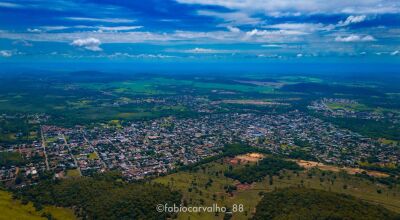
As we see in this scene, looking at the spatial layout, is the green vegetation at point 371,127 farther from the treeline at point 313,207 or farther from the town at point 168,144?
the treeline at point 313,207

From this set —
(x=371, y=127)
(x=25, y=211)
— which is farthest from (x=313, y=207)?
(x=371, y=127)

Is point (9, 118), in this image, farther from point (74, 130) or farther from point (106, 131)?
point (106, 131)

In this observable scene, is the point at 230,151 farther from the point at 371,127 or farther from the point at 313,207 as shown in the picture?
the point at 371,127

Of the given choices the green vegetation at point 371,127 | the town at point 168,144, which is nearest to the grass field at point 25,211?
the town at point 168,144

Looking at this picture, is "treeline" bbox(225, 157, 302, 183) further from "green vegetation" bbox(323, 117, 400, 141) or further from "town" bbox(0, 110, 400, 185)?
"green vegetation" bbox(323, 117, 400, 141)

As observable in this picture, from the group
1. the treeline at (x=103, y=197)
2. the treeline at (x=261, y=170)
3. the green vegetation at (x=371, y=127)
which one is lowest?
the treeline at (x=103, y=197)

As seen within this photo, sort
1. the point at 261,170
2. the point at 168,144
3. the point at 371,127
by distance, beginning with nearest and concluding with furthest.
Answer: the point at 261,170 < the point at 168,144 < the point at 371,127
